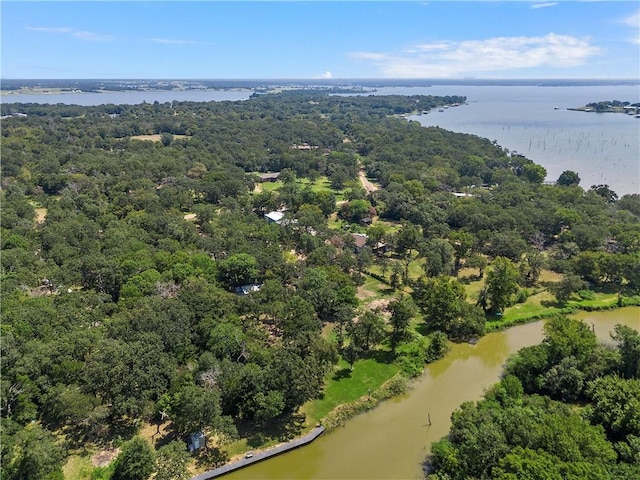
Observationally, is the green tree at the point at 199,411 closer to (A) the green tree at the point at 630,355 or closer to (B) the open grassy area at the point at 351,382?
(B) the open grassy area at the point at 351,382

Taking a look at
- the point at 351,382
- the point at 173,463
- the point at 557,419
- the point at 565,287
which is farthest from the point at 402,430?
the point at 565,287

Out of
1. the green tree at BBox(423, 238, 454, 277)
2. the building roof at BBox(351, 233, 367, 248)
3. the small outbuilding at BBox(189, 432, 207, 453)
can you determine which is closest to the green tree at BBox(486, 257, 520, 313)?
the green tree at BBox(423, 238, 454, 277)

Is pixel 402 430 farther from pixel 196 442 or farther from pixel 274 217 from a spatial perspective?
pixel 274 217

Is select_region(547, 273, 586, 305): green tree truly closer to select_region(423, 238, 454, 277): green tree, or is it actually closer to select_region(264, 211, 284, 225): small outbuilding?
select_region(423, 238, 454, 277): green tree

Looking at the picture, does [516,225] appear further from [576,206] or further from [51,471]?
[51,471]

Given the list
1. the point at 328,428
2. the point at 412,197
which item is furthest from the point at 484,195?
the point at 328,428
